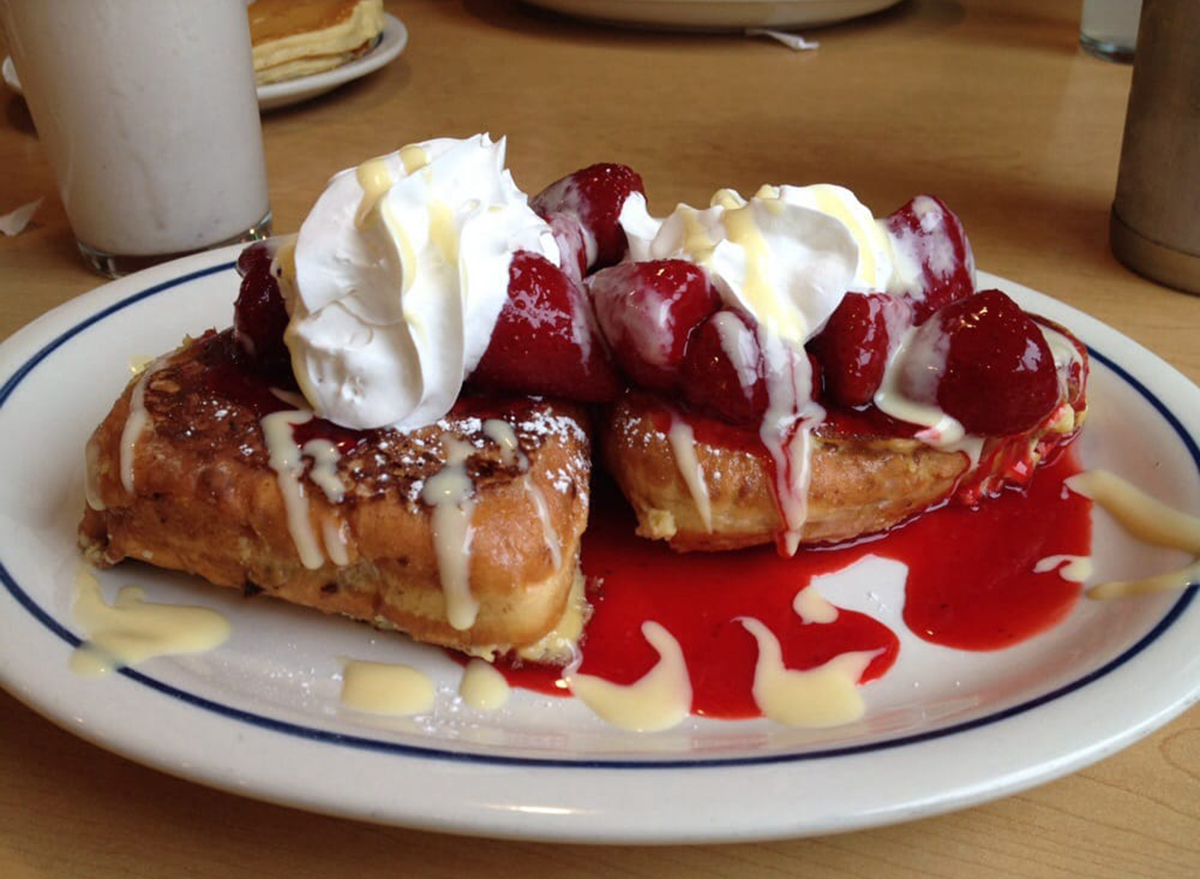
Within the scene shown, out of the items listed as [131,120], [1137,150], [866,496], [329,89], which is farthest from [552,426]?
[329,89]

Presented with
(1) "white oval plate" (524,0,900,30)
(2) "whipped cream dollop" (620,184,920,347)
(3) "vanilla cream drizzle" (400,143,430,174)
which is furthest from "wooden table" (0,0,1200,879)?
(3) "vanilla cream drizzle" (400,143,430,174)

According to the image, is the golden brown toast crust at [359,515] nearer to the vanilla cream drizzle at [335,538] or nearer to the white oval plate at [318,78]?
the vanilla cream drizzle at [335,538]

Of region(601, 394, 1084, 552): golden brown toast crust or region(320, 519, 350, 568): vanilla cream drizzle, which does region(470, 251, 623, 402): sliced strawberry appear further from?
region(320, 519, 350, 568): vanilla cream drizzle

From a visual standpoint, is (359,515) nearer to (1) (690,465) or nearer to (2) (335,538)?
(2) (335,538)

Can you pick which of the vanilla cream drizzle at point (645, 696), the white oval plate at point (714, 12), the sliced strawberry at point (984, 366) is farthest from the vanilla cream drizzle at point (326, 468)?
the white oval plate at point (714, 12)

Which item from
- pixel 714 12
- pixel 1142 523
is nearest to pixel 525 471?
pixel 1142 523

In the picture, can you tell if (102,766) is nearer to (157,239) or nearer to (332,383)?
(332,383)
